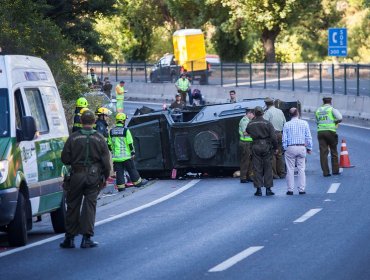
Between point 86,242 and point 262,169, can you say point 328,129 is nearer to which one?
point 262,169

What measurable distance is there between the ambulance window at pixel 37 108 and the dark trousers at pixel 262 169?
6.31 meters

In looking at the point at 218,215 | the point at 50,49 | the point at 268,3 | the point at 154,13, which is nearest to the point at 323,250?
the point at 218,215

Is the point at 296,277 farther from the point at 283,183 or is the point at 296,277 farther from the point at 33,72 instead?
the point at 283,183

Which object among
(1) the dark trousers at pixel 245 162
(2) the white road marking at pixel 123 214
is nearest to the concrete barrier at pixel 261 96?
(1) the dark trousers at pixel 245 162

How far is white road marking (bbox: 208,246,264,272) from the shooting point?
12258 millimetres

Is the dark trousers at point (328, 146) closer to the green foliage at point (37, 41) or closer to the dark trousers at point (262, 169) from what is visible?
the dark trousers at point (262, 169)

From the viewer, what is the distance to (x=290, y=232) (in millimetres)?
15664

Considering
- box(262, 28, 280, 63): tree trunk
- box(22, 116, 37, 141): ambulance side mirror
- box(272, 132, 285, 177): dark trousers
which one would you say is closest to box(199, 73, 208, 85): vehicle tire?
box(262, 28, 280, 63): tree trunk

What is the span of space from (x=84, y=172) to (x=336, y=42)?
112 feet

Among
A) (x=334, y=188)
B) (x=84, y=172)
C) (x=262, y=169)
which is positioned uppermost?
(x=84, y=172)

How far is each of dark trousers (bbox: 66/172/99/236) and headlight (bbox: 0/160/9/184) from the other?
0.82 meters

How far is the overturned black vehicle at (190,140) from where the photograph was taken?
26.4m

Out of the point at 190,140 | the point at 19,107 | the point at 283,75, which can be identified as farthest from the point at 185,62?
the point at 19,107

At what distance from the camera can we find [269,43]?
75.6 meters
